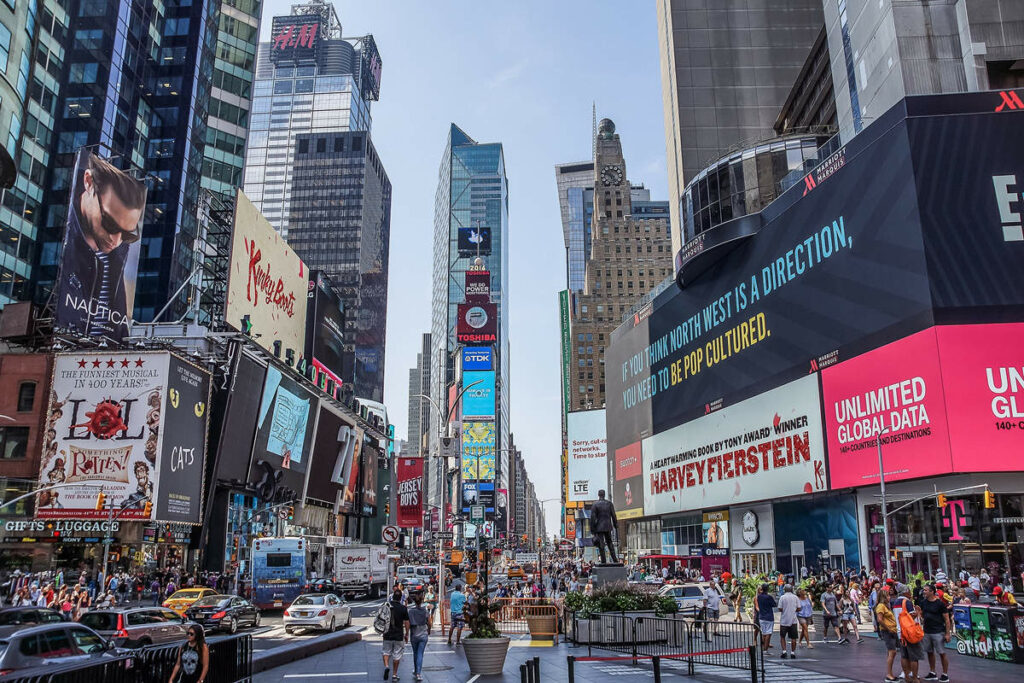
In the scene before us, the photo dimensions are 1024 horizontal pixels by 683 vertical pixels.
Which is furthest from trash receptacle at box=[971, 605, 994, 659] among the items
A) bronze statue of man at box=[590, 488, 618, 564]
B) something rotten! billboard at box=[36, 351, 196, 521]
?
something rotten! billboard at box=[36, 351, 196, 521]

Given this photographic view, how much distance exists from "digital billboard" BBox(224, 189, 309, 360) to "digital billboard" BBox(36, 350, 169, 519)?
9.58m

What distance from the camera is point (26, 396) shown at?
49.0m

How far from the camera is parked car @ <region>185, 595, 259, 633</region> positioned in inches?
1097

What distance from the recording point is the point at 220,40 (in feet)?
350

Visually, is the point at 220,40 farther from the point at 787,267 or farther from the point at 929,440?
the point at 929,440

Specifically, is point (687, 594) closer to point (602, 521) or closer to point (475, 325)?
point (602, 521)

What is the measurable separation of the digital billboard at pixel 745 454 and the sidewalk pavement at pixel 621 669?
27406mm

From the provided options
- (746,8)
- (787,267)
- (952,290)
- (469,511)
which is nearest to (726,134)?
(746,8)

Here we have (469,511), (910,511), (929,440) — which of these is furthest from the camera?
(469,511)

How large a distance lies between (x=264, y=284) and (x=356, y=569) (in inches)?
1005

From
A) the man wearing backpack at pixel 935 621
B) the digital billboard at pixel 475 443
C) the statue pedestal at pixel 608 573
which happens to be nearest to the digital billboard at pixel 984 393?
the statue pedestal at pixel 608 573

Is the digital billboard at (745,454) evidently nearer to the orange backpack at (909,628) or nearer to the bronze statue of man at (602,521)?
the bronze statue of man at (602,521)

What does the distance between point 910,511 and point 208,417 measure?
4287 centimetres

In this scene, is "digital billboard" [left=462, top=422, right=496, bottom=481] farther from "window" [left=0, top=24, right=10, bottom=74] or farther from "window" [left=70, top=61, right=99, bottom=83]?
"window" [left=0, top=24, right=10, bottom=74]
